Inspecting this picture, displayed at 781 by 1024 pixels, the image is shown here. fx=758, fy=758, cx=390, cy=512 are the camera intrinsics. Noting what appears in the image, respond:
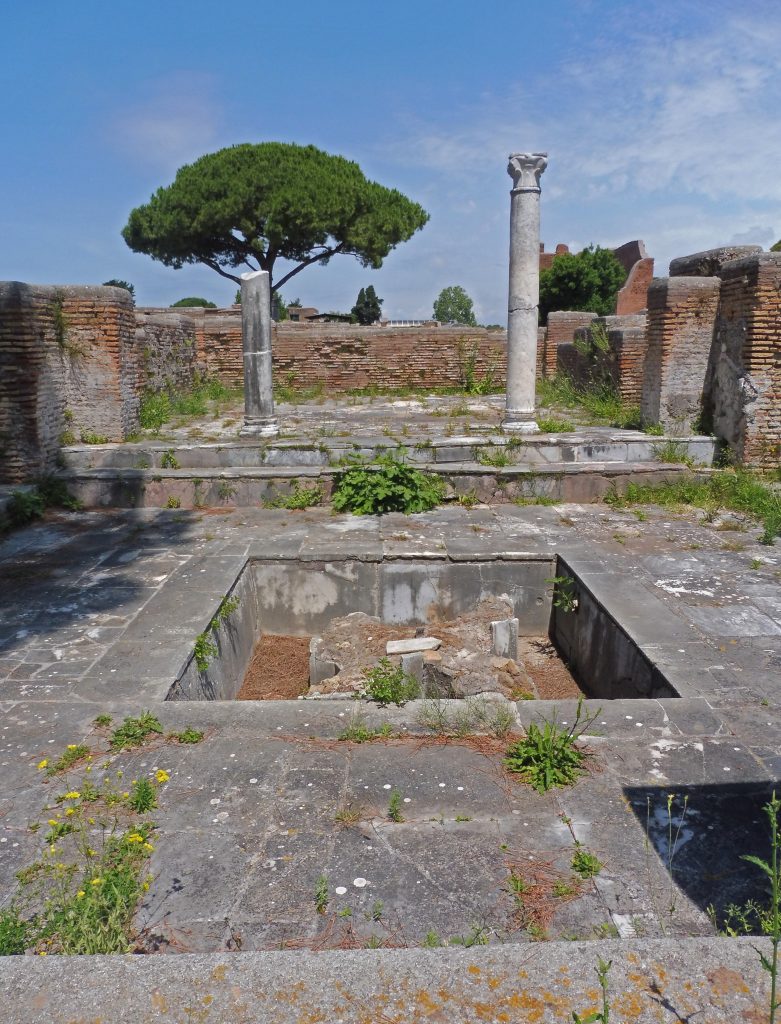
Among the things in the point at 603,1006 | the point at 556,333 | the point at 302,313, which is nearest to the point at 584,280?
the point at 302,313

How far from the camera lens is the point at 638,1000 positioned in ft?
4.73

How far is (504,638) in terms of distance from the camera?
17.9ft

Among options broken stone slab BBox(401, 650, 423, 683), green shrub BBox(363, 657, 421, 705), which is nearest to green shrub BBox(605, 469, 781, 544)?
broken stone slab BBox(401, 650, 423, 683)

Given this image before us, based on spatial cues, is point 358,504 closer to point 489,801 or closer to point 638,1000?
point 489,801

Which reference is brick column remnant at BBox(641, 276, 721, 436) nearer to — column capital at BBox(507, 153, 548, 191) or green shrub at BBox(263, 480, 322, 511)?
column capital at BBox(507, 153, 548, 191)

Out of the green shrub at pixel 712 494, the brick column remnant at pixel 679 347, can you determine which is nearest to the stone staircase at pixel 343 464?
the green shrub at pixel 712 494

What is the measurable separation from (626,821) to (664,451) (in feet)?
20.9

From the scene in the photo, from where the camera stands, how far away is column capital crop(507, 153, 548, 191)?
9258 mm

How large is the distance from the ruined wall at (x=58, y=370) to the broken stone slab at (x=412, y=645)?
16.0 ft

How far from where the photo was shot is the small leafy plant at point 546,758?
3125 millimetres

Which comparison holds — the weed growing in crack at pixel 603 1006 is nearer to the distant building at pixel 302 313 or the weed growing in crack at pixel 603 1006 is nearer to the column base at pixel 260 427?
the column base at pixel 260 427

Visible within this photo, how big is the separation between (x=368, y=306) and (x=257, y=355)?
34412 mm

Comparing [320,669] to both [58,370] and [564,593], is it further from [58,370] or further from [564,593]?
[58,370]

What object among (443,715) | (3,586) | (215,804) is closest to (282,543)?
(3,586)
